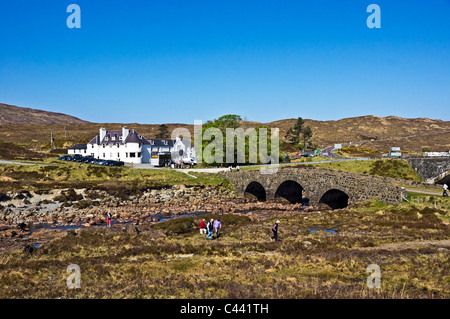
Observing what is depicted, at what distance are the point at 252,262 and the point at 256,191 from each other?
47.3m

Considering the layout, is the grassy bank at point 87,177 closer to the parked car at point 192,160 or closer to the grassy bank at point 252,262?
the parked car at point 192,160

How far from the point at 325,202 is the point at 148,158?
6277cm

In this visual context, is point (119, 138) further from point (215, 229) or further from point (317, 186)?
point (215, 229)

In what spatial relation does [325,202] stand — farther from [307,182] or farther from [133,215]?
[133,215]

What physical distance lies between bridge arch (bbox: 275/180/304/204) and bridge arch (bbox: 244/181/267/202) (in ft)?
19.3

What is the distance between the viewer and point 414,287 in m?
15.2

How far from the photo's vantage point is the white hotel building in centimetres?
9675

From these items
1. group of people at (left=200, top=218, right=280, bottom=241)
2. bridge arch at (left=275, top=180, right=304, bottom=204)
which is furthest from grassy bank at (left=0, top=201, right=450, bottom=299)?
bridge arch at (left=275, top=180, right=304, bottom=204)

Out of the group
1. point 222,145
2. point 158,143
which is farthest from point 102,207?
point 158,143

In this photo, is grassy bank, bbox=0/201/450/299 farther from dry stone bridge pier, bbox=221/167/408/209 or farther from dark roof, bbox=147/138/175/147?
dark roof, bbox=147/138/175/147

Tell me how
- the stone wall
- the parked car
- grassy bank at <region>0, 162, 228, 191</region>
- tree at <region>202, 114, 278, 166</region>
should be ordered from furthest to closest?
the parked car → tree at <region>202, 114, 278, 166</region> → grassy bank at <region>0, 162, 228, 191</region> → the stone wall

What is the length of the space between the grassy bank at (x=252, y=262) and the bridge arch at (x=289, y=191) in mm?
24373

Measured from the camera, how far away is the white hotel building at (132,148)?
96750 mm
